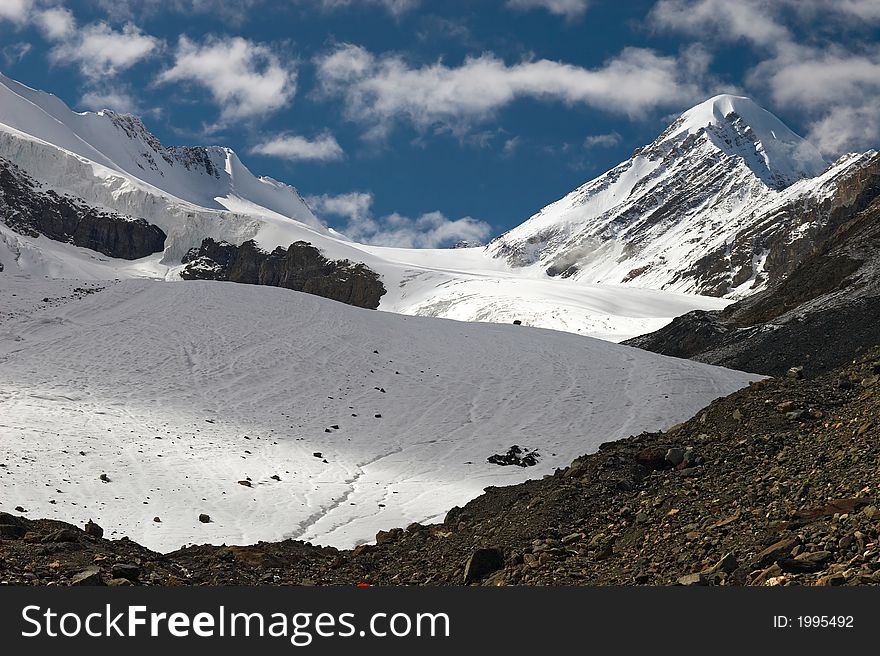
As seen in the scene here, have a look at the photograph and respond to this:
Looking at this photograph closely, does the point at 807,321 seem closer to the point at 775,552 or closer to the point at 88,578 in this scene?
the point at 775,552

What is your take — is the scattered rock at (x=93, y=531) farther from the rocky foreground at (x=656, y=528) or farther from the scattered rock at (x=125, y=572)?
the scattered rock at (x=125, y=572)

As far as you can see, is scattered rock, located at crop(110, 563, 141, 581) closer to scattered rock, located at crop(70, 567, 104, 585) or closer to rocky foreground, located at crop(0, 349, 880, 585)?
rocky foreground, located at crop(0, 349, 880, 585)

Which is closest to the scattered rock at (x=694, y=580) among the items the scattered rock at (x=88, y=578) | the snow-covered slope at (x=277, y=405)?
the scattered rock at (x=88, y=578)

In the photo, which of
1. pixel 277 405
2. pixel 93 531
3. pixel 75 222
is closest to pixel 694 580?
pixel 93 531

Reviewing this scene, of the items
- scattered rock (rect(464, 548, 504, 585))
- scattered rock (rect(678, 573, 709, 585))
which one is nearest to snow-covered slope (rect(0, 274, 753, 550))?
→ scattered rock (rect(464, 548, 504, 585))

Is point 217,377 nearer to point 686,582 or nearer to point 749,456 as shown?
point 749,456

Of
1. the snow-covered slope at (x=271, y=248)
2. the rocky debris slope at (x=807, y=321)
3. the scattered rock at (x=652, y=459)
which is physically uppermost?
the snow-covered slope at (x=271, y=248)

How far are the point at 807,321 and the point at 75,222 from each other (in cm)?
13758

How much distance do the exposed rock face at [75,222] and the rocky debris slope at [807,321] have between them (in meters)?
112

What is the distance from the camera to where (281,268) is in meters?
157

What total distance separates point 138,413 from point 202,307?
1371 centimetres

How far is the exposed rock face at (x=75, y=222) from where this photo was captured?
151875 millimetres

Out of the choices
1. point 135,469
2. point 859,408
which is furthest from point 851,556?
point 135,469

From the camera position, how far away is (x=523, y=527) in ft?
37.6
